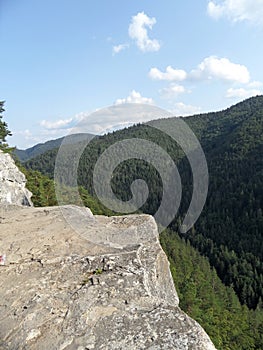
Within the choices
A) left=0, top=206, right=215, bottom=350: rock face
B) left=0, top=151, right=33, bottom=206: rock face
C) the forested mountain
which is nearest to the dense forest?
the forested mountain

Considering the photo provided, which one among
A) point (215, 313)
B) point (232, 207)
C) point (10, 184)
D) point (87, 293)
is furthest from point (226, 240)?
point (87, 293)

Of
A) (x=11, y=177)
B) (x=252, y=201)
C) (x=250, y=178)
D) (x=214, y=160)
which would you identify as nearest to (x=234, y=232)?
(x=252, y=201)

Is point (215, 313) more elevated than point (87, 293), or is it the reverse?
point (87, 293)

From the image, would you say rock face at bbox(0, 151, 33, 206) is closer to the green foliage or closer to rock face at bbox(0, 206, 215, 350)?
rock face at bbox(0, 206, 215, 350)

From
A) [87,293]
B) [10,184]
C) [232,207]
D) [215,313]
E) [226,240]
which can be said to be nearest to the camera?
[87,293]

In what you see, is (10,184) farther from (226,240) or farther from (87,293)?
(226,240)

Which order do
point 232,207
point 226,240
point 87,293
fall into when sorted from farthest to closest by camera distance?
point 232,207
point 226,240
point 87,293

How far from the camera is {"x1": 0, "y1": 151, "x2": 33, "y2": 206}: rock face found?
64.9 feet

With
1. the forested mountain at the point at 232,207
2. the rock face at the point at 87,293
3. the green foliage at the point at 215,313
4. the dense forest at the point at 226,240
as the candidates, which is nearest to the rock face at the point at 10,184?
the rock face at the point at 87,293

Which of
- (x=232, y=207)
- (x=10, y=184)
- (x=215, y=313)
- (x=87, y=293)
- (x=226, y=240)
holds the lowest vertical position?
(x=226, y=240)

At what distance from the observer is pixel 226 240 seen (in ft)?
401

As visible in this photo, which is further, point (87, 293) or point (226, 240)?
point (226, 240)

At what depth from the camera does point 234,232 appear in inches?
4943

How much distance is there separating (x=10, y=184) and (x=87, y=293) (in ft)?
52.4
